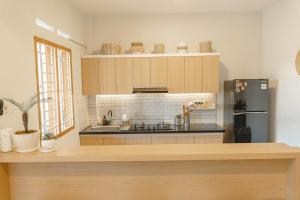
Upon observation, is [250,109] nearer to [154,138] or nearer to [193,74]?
[193,74]

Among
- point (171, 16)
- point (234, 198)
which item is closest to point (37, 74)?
point (234, 198)

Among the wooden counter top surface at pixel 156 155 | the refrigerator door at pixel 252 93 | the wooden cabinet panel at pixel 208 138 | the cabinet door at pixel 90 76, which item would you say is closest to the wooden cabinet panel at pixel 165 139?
the wooden cabinet panel at pixel 208 138

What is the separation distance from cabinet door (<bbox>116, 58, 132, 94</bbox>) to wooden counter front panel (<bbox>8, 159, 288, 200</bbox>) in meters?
2.47

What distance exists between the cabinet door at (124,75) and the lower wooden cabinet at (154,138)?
789 mm

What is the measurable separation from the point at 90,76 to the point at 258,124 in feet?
9.47

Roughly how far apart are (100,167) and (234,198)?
39.4 inches

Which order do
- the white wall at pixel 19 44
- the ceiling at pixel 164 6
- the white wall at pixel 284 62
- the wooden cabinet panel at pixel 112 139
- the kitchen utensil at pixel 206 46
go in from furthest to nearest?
the kitchen utensil at pixel 206 46, the wooden cabinet panel at pixel 112 139, the ceiling at pixel 164 6, the white wall at pixel 284 62, the white wall at pixel 19 44

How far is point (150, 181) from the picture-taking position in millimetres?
1754

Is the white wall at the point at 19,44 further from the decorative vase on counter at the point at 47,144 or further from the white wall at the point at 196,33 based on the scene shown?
the white wall at the point at 196,33

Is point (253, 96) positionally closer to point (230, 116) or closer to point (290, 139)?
point (230, 116)

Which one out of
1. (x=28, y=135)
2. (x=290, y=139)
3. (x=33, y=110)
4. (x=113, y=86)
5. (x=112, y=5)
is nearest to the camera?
(x=28, y=135)

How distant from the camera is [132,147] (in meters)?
1.77

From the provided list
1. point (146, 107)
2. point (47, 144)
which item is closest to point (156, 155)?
point (47, 144)

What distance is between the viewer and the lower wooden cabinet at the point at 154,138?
154 inches
